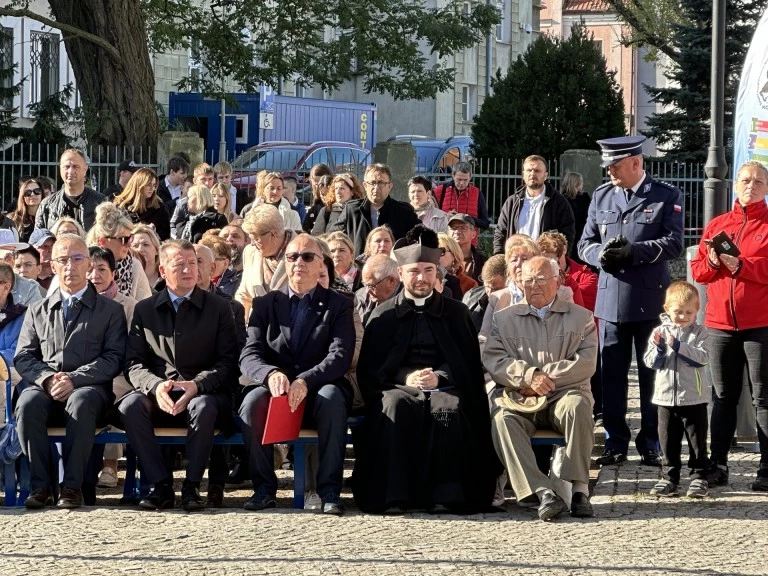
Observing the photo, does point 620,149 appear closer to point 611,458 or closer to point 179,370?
point 611,458

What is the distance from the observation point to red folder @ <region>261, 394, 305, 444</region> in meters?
9.34

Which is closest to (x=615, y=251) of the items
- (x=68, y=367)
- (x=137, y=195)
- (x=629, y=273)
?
(x=629, y=273)

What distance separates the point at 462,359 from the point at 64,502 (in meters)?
2.59

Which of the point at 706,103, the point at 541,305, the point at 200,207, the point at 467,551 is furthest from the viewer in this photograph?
the point at 706,103

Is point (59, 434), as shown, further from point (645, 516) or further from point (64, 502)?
point (645, 516)

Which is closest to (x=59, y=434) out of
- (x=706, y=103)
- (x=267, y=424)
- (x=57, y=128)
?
(x=267, y=424)

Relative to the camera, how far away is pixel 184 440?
950cm

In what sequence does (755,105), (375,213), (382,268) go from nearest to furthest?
(382,268), (375,213), (755,105)

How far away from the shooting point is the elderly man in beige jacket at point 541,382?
9.17 m

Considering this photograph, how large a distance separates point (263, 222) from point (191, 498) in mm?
2294

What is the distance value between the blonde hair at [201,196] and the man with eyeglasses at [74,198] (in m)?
0.79

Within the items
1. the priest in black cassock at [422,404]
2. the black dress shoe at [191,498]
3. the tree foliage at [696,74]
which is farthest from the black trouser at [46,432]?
the tree foliage at [696,74]

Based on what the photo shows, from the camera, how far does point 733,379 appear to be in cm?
1009

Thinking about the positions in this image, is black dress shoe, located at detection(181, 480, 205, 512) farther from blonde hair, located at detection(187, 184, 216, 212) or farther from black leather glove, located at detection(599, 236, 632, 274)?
blonde hair, located at detection(187, 184, 216, 212)
